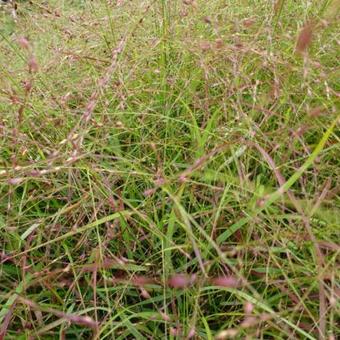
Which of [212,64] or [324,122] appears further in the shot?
[212,64]

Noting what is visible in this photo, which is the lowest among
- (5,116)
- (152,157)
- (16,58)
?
(16,58)

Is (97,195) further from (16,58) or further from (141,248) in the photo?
(16,58)

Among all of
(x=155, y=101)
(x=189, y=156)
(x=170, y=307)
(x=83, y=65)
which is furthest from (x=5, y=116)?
(x=170, y=307)

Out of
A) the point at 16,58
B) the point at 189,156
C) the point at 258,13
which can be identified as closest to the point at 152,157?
the point at 189,156

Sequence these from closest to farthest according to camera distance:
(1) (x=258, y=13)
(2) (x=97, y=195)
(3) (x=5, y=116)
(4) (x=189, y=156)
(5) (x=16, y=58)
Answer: (2) (x=97, y=195), (4) (x=189, y=156), (3) (x=5, y=116), (1) (x=258, y=13), (5) (x=16, y=58)

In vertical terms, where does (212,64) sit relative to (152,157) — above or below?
above

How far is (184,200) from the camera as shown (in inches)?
41.9

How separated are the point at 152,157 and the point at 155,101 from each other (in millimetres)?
155

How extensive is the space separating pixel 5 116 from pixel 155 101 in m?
0.44

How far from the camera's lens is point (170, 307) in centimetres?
97

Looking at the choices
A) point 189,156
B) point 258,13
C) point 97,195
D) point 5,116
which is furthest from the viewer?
point 258,13

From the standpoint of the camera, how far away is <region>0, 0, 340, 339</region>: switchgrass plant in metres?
0.88

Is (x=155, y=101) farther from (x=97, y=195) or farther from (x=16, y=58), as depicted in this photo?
(x=16, y=58)

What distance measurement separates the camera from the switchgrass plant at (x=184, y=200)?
0.88m
